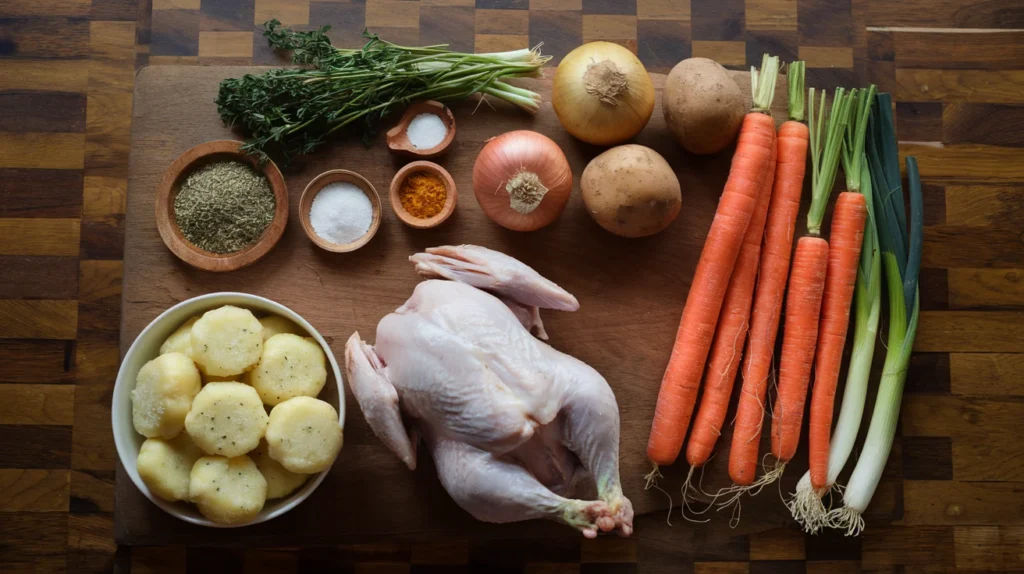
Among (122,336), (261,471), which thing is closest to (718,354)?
(261,471)

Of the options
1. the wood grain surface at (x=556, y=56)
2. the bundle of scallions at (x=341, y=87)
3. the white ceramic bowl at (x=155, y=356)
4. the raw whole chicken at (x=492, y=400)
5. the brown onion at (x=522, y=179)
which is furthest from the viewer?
the wood grain surface at (x=556, y=56)

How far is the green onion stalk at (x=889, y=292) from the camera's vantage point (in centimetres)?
221

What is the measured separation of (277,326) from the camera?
6.73 ft

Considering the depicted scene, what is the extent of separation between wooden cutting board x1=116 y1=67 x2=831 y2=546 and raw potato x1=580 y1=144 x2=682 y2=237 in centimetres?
15

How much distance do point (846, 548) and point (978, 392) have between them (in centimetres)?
69

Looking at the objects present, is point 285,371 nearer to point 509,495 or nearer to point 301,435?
point 301,435

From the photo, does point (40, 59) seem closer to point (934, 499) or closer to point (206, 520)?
point (206, 520)

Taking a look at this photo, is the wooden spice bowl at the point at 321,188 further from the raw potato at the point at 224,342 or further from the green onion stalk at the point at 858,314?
the green onion stalk at the point at 858,314

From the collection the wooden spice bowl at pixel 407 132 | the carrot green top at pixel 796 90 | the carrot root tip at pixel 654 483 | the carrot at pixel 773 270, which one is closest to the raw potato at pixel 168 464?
the wooden spice bowl at pixel 407 132

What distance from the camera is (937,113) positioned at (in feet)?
8.04

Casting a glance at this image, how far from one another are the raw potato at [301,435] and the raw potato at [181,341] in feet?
1.02

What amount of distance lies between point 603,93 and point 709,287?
0.67 meters

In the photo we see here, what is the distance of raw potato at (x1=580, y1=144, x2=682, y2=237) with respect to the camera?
203cm

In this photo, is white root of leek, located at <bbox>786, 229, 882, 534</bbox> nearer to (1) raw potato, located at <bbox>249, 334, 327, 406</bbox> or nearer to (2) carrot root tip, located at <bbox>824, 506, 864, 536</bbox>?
(2) carrot root tip, located at <bbox>824, 506, 864, 536</bbox>
